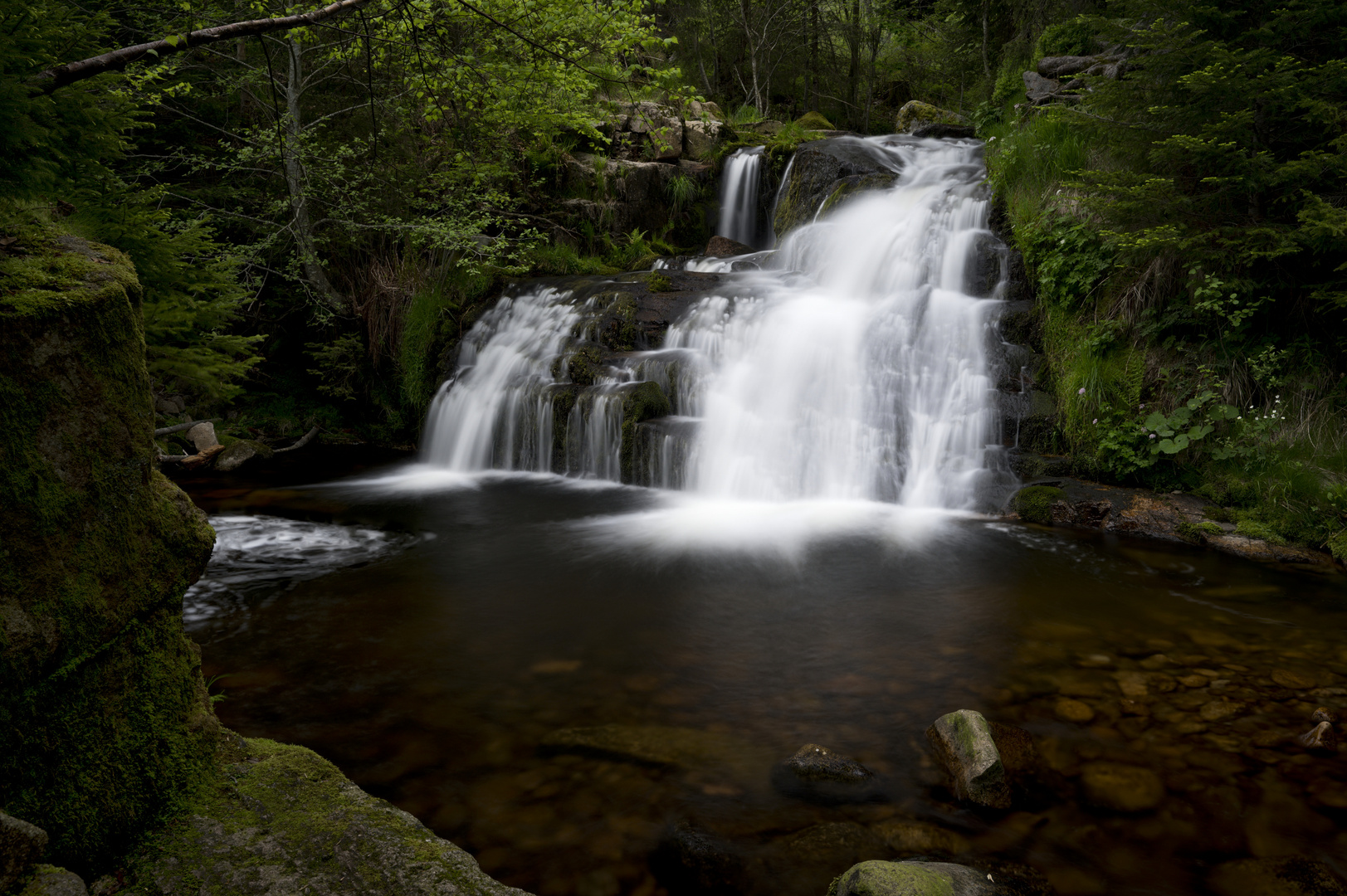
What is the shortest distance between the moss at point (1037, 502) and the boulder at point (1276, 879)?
4.44 metres

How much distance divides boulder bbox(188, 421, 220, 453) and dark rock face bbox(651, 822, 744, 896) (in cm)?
840

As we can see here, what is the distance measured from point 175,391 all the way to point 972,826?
11725 millimetres

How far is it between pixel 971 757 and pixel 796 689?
3.64 feet

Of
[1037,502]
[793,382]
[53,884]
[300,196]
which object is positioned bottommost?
[53,884]

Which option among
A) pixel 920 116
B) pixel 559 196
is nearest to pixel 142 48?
pixel 559 196

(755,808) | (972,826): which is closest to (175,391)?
(755,808)

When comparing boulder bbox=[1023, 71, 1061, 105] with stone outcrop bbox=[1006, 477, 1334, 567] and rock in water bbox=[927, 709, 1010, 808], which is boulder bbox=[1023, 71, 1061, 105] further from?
rock in water bbox=[927, 709, 1010, 808]

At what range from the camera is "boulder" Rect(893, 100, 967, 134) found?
18.3 m

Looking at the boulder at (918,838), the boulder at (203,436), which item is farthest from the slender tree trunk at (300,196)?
the boulder at (918,838)

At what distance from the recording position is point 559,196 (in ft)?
46.4

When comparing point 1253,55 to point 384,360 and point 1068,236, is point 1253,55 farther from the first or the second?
point 384,360

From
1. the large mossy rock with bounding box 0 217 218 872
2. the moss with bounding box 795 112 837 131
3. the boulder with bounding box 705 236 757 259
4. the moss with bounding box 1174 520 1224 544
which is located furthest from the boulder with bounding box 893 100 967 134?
the large mossy rock with bounding box 0 217 218 872

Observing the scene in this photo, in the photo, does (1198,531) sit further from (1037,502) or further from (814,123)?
(814,123)

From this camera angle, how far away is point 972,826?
2.86 metres
